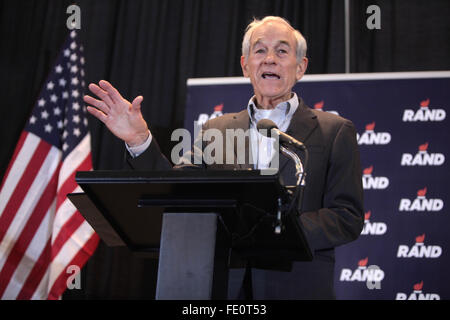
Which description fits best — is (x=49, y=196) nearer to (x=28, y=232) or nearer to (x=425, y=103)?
(x=28, y=232)

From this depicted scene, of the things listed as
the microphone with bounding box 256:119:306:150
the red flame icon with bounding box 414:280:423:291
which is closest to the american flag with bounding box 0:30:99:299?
the red flame icon with bounding box 414:280:423:291

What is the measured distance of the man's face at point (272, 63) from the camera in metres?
2.16

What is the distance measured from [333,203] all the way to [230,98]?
6.40 feet

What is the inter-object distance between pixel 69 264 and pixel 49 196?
0.55 meters

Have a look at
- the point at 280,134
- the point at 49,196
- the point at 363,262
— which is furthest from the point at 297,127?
the point at 49,196

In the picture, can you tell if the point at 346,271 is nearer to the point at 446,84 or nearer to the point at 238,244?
the point at 446,84

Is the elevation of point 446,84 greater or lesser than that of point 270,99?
greater

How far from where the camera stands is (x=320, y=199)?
5.86ft

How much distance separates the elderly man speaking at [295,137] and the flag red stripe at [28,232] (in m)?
2.06

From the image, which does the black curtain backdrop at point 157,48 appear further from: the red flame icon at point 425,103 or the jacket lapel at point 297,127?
the jacket lapel at point 297,127

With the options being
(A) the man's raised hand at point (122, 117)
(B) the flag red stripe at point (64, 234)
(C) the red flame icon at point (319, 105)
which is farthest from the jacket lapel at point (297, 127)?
(B) the flag red stripe at point (64, 234)

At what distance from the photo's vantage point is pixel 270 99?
2.17 metres

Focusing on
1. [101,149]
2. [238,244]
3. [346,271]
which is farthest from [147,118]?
[238,244]

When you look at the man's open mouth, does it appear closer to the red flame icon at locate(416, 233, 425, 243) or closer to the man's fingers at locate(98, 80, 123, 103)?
the man's fingers at locate(98, 80, 123, 103)
